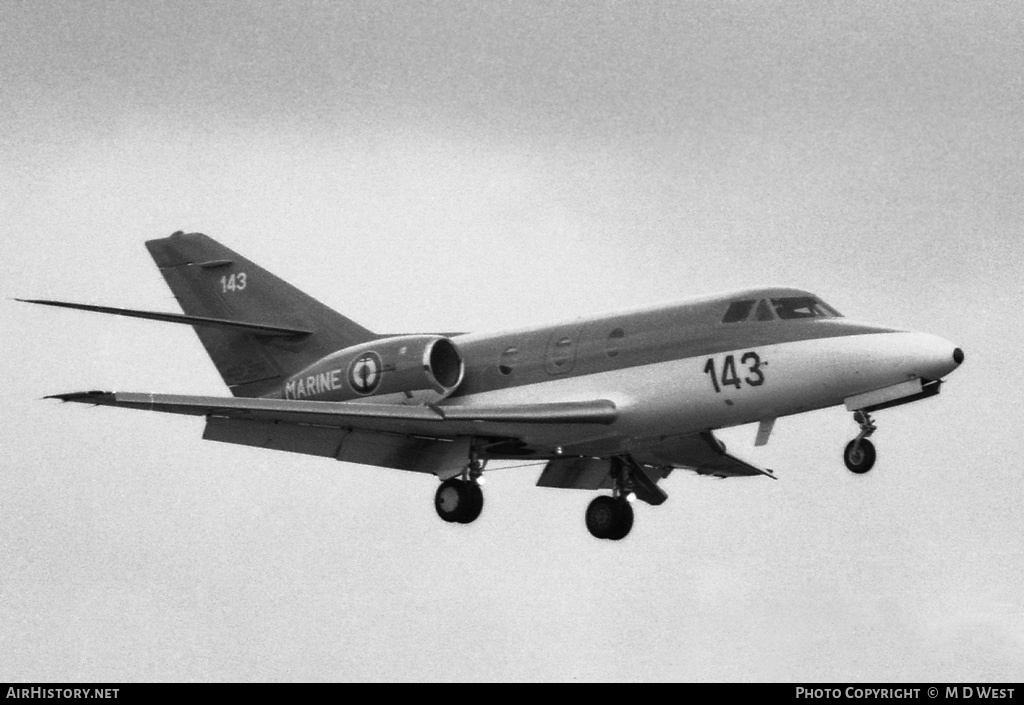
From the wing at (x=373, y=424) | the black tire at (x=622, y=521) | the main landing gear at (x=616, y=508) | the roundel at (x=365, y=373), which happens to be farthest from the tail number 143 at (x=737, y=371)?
the roundel at (x=365, y=373)

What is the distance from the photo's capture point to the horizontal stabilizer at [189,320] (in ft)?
116

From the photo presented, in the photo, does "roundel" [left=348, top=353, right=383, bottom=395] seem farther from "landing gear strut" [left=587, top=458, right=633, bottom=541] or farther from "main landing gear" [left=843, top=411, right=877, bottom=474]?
"main landing gear" [left=843, top=411, right=877, bottom=474]

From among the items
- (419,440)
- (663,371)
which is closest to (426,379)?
(419,440)

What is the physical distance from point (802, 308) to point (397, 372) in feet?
26.0

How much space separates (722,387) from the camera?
1356 inches

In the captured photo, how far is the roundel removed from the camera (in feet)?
124

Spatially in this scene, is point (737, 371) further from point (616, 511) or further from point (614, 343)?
point (616, 511)

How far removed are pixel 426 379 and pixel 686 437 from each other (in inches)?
198

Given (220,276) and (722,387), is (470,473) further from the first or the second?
(220,276)

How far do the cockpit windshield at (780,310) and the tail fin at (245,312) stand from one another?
31.6 ft

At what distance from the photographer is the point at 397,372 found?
37531 millimetres

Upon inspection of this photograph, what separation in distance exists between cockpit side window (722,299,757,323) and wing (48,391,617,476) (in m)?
2.62

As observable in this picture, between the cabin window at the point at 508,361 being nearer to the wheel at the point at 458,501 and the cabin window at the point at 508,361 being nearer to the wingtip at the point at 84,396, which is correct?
the wheel at the point at 458,501

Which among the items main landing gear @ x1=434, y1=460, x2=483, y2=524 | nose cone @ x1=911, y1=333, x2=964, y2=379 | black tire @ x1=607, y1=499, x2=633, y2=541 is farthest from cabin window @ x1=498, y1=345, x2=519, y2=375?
nose cone @ x1=911, y1=333, x2=964, y2=379
